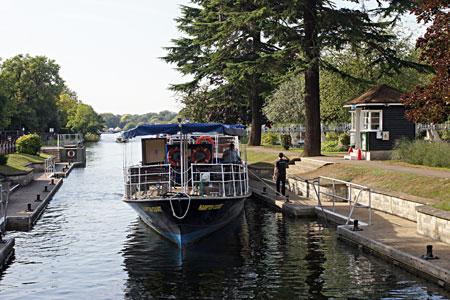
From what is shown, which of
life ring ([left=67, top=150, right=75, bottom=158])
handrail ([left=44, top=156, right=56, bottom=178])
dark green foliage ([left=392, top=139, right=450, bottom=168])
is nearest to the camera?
dark green foliage ([left=392, top=139, right=450, bottom=168])

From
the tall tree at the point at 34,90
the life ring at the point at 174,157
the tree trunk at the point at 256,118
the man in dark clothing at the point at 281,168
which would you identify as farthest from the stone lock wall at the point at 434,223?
the tall tree at the point at 34,90

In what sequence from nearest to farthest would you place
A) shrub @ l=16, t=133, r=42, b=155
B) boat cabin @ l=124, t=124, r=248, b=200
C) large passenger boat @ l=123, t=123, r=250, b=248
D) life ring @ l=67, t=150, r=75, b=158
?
1. large passenger boat @ l=123, t=123, r=250, b=248
2. boat cabin @ l=124, t=124, r=248, b=200
3. shrub @ l=16, t=133, r=42, b=155
4. life ring @ l=67, t=150, r=75, b=158

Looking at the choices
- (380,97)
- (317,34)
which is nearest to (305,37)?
(317,34)

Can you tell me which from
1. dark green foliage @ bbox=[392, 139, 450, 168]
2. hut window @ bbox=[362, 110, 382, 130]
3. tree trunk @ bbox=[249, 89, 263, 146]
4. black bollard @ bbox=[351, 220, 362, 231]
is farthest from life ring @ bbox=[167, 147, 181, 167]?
tree trunk @ bbox=[249, 89, 263, 146]

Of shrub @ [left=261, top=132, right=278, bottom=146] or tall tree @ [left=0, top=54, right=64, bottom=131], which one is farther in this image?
tall tree @ [left=0, top=54, right=64, bottom=131]

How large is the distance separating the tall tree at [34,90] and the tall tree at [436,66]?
91065 mm

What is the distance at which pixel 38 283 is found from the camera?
1347 cm

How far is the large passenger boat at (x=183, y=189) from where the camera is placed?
17.0m

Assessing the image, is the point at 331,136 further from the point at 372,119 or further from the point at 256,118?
the point at 372,119

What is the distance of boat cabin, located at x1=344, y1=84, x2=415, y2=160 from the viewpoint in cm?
3169

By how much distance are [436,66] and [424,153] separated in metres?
10.5

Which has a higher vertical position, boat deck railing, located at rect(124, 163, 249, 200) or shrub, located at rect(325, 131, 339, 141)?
shrub, located at rect(325, 131, 339, 141)

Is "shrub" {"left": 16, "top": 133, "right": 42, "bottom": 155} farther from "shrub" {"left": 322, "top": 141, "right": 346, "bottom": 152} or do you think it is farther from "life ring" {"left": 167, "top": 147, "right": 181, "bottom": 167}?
"life ring" {"left": 167, "top": 147, "right": 181, "bottom": 167}

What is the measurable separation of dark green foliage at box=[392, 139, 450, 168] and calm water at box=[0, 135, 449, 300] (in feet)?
28.6
